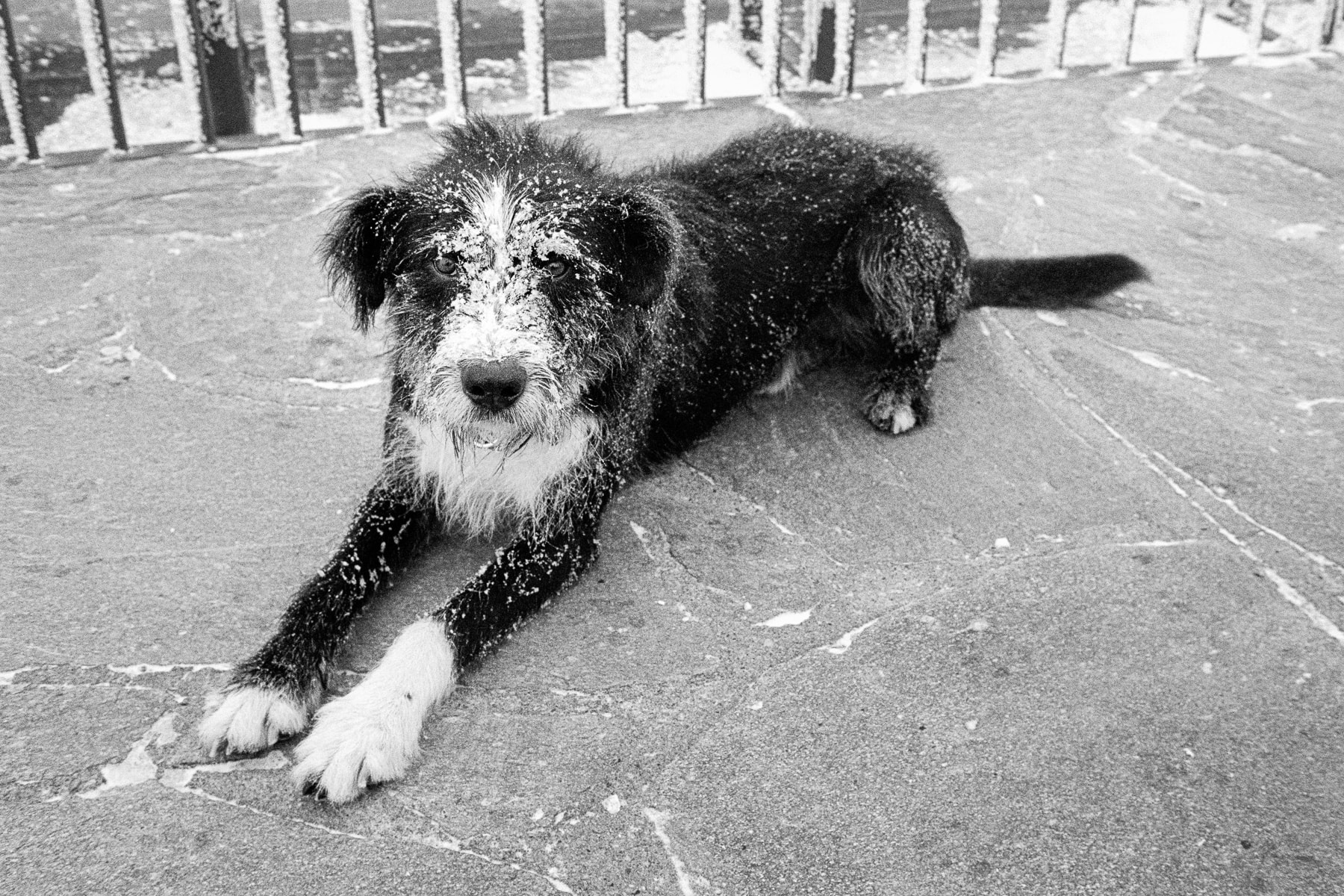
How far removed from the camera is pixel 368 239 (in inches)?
130

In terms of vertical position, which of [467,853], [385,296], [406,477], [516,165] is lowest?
[467,853]

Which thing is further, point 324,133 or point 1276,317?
point 324,133

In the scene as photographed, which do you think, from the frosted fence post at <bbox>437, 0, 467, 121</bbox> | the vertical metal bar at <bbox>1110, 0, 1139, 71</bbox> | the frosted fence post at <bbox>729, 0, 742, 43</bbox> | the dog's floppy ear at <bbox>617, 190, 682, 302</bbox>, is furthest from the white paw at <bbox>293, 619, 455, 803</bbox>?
the vertical metal bar at <bbox>1110, 0, 1139, 71</bbox>

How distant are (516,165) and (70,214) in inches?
121

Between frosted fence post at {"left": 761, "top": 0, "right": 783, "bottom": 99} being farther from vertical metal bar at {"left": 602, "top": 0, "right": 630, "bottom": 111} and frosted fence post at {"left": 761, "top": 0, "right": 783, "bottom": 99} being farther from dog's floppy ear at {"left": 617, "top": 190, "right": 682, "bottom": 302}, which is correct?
dog's floppy ear at {"left": 617, "top": 190, "right": 682, "bottom": 302}

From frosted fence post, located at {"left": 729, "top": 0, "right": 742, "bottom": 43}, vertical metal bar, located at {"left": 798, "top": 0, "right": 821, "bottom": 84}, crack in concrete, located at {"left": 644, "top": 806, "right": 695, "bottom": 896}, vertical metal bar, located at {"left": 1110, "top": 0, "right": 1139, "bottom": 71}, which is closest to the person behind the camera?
crack in concrete, located at {"left": 644, "top": 806, "right": 695, "bottom": 896}

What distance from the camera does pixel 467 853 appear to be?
8.32 ft

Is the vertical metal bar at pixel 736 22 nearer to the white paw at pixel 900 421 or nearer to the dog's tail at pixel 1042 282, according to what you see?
the dog's tail at pixel 1042 282

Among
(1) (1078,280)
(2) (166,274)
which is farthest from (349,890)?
(1) (1078,280)

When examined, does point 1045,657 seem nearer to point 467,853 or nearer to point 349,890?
point 467,853

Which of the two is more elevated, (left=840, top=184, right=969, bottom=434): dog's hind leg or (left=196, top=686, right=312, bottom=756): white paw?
(left=840, top=184, right=969, bottom=434): dog's hind leg

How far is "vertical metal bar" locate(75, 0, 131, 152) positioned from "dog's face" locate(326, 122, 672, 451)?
10.4ft

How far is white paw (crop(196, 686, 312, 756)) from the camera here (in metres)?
2.72

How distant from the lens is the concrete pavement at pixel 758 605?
8.42 ft
